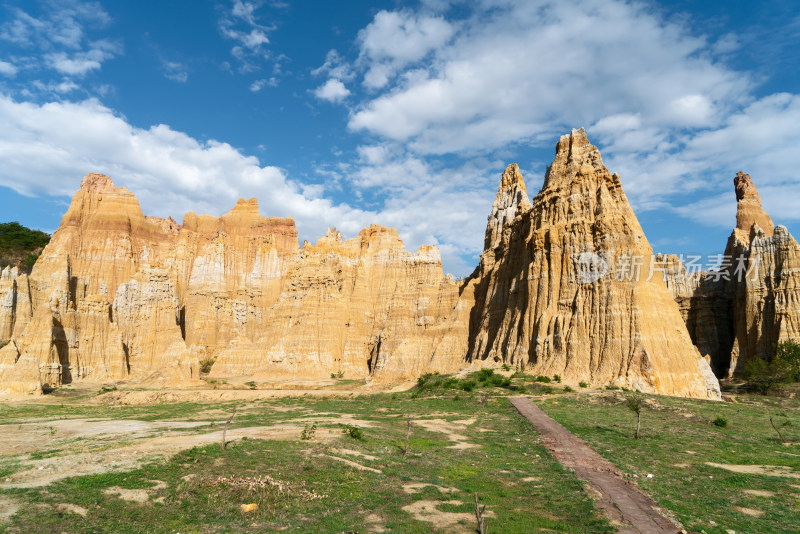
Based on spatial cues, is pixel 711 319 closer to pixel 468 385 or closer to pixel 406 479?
pixel 468 385

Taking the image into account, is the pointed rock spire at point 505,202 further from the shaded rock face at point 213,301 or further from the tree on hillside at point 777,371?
the tree on hillside at point 777,371

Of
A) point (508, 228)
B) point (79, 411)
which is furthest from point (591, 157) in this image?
point (79, 411)

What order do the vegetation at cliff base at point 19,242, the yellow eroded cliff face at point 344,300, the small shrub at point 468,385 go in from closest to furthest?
the small shrub at point 468,385
the yellow eroded cliff face at point 344,300
the vegetation at cliff base at point 19,242

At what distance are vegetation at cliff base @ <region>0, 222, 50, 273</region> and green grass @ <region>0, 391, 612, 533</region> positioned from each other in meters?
106

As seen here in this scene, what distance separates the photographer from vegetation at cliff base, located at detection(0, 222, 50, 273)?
99.0 metres

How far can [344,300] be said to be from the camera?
257ft

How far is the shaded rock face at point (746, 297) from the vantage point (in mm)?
Answer: 57188

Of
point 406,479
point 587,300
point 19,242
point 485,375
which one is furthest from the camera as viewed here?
point 19,242

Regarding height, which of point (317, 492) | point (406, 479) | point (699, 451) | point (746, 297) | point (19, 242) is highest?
point (19, 242)

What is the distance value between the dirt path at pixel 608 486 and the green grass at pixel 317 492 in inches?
19.7

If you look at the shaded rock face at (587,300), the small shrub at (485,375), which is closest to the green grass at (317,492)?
the small shrub at (485,375)

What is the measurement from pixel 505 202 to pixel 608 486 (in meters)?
68.0

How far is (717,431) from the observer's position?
24.1 metres

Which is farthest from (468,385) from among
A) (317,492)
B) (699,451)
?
(317,492)
